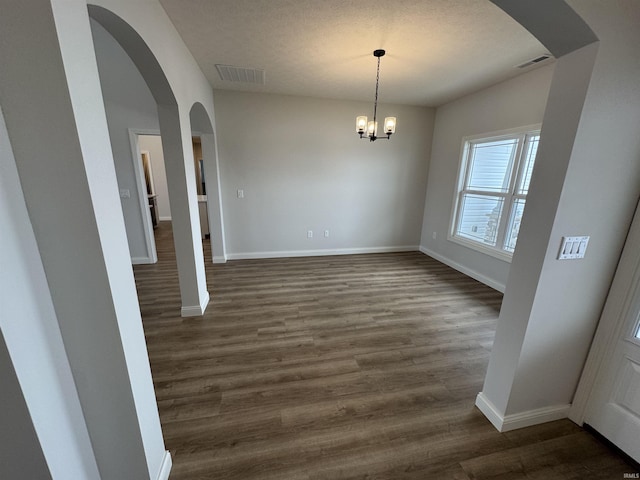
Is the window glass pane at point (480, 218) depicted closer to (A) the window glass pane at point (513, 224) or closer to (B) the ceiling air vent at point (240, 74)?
(A) the window glass pane at point (513, 224)

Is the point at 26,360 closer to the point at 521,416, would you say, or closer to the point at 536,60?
the point at 521,416

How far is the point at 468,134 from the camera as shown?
375 cm

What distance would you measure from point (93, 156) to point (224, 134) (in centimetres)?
346

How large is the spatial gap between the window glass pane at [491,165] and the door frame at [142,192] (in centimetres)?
477

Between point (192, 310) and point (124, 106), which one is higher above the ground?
point (124, 106)

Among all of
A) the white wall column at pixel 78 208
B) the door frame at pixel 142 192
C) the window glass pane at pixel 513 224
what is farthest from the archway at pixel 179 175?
the window glass pane at pixel 513 224

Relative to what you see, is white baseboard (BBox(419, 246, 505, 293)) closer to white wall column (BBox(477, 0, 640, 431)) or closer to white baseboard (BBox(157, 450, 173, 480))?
white wall column (BBox(477, 0, 640, 431))

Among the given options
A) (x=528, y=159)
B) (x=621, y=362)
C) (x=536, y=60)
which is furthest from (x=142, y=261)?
(x=536, y=60)

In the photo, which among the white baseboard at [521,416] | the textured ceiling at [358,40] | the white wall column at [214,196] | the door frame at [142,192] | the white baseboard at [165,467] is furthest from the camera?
the white wall column at [214,196]

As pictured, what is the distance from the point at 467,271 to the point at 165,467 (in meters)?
4.12

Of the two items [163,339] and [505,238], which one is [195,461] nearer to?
[163,339]

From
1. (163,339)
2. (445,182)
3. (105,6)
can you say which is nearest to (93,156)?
(105,6)

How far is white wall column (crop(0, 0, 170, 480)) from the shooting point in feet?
2.26

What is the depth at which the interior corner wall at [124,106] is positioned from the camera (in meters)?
3.39
